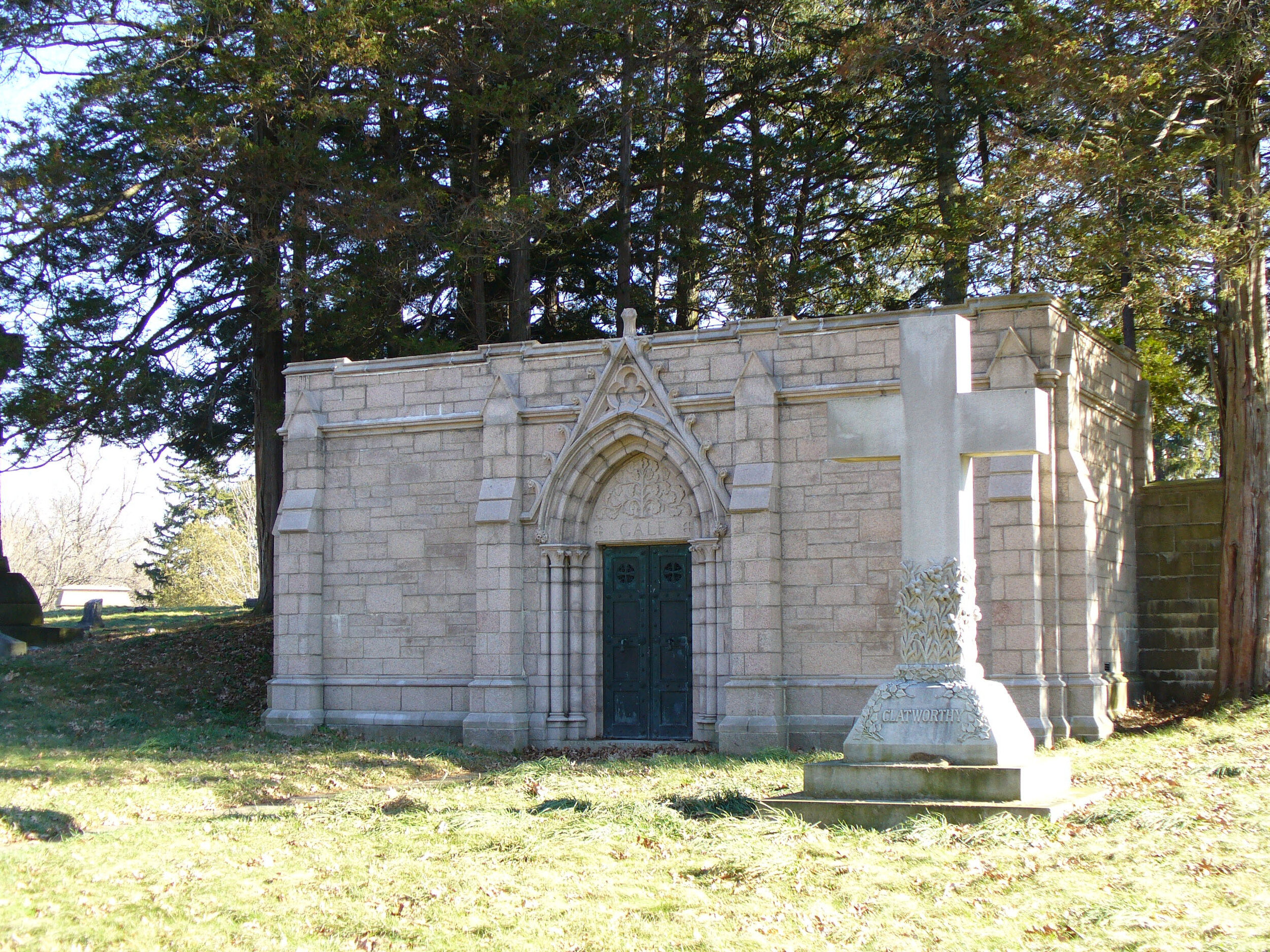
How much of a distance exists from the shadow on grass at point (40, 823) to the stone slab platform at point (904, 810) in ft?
18.6

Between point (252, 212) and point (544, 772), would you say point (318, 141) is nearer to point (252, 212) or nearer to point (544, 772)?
point (252, 212)

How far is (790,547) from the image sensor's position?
14.5 meters

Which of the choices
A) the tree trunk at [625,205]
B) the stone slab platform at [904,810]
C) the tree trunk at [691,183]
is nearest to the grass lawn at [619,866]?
the stone slab platform at [904,810]

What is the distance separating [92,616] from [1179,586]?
63.6ft

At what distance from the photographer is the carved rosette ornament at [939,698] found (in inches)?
328

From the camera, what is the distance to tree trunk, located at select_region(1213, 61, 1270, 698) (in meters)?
15.0

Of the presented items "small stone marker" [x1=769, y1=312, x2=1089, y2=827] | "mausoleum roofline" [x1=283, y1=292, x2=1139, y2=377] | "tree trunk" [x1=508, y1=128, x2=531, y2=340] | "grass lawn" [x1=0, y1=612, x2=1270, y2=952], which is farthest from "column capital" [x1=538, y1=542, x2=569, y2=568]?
"small stone marker" [x1=769, y1=312, x2=1089, y2=827]

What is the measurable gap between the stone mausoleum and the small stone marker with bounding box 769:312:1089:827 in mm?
4484

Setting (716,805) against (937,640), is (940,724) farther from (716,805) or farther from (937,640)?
(716,805)

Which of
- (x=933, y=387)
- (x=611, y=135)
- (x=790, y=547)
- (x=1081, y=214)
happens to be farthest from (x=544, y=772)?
(x=611, y=135)

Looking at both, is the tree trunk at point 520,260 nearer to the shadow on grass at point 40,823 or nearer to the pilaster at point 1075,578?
the pilaster at point 1075,578

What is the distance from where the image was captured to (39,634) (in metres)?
21.4

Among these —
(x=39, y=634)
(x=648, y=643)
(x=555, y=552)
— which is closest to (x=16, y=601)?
(x=39, y=634)

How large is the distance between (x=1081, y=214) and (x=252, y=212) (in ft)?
39.6
